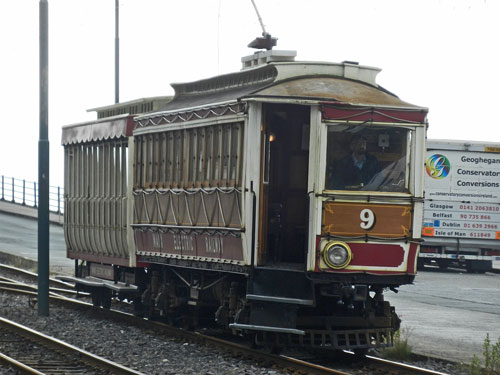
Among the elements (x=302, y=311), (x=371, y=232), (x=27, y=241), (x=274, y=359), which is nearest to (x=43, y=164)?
(x=302, y=311)

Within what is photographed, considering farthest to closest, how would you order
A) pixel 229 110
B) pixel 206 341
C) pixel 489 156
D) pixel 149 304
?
pixel 489 156 → pixel 149 304 → pixel 206 341 → pixel 229 110

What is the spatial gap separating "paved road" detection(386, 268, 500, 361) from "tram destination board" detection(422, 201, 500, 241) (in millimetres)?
1204

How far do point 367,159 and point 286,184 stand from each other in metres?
1.30

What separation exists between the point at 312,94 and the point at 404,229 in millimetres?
1867

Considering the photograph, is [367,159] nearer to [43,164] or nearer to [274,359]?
[274,359]

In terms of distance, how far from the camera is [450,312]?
19594 mm

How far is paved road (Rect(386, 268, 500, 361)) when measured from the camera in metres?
15.0

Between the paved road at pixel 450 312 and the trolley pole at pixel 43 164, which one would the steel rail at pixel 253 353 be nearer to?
the trolley pole at pixel 43 164

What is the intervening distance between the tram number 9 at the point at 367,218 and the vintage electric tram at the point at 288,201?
0.01m

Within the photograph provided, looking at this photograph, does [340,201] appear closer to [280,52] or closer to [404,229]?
[404,229]

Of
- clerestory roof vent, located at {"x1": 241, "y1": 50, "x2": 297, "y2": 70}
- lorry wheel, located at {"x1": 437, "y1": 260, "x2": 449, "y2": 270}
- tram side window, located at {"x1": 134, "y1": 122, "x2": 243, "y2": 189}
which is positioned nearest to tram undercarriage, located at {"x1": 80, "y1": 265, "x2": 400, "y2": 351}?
tram side window, located at {"x1": 134, "y1": 122, "x2": 243, "y2": 189}

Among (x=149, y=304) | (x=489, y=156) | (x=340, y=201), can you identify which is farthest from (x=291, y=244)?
(x=489, y=156)

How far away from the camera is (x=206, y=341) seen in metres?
14.5

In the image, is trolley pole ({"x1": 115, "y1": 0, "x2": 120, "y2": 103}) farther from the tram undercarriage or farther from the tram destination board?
the tram undercarriage
